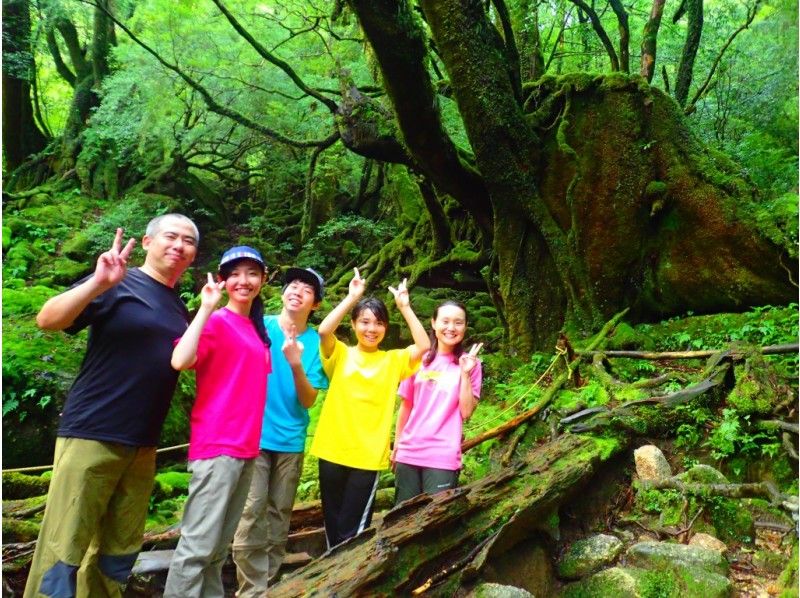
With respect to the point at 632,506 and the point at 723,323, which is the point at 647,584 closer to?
the point at 632,506

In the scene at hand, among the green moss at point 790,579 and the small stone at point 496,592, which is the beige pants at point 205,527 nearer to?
the small stone at point 496,592

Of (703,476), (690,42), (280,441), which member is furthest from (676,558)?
(690,42)

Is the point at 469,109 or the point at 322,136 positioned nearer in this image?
the point at 469,109

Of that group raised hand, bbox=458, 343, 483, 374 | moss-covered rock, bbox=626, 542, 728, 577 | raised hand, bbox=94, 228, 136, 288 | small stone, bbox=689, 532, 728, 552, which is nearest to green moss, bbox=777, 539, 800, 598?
moss-covered rock, bbox=626, 542, 728, 577

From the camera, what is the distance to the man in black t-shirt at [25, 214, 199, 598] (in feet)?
8.39

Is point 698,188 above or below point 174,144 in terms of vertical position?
below

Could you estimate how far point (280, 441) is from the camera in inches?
138

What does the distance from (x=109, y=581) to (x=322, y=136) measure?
11.3 meters

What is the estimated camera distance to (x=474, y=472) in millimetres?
5316

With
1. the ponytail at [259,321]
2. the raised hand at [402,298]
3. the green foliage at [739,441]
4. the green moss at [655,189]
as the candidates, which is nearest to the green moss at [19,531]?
the ponytail at [259,321]

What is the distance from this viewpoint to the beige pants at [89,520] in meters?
2.57

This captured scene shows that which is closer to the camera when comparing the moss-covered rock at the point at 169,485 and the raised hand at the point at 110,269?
the raised hand at the point at 110,269

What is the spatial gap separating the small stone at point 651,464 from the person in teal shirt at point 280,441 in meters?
2.53

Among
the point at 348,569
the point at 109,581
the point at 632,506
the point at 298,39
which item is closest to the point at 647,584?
the point at 632,506
